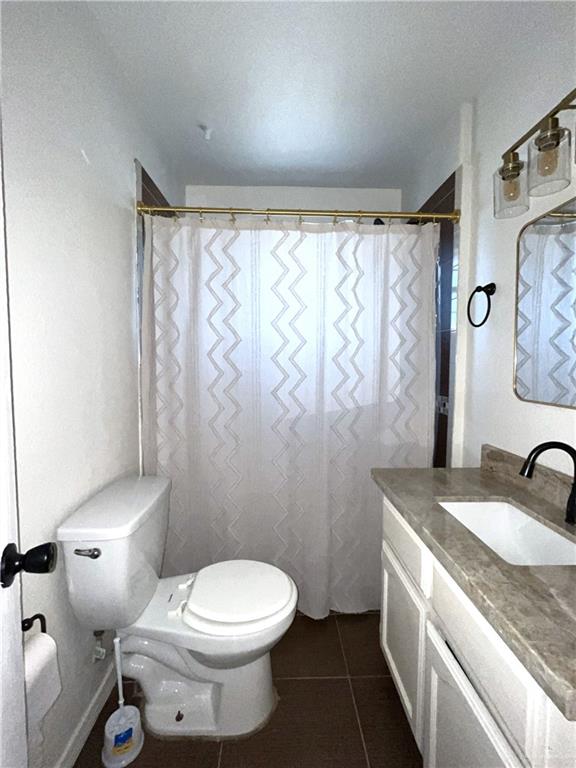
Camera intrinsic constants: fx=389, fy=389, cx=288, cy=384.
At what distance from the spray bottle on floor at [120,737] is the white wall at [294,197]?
247 cm

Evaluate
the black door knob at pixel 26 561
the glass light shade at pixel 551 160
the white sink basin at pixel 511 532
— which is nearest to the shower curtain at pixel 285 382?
the white sink basin at pixel 511 532

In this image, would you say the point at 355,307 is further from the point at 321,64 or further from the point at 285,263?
the point at 321,64

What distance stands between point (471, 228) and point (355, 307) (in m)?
0.63

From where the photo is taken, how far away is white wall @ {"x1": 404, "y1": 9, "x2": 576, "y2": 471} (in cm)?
124

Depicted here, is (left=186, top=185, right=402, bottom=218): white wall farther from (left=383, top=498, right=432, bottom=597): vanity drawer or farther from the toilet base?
the toilet base

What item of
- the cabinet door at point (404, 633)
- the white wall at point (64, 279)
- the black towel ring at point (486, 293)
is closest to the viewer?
the white wall at point (64, 279)

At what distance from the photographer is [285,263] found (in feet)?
5.98

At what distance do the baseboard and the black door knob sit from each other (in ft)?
3.45

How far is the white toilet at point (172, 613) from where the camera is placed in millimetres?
1193

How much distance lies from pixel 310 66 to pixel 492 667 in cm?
197

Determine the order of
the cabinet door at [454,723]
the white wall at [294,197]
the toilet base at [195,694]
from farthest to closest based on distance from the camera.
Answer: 1. the white wall at [294,197]
2. the toilet base at [195,694]
3. the cabinet door at [454,723]

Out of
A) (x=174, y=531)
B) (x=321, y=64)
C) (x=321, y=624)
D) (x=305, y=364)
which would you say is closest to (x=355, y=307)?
(x=305, y=364)

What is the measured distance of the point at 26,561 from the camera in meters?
0.63

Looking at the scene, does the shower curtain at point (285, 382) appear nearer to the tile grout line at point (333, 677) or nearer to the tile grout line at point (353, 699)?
the tile grout line at point (353, 699)
